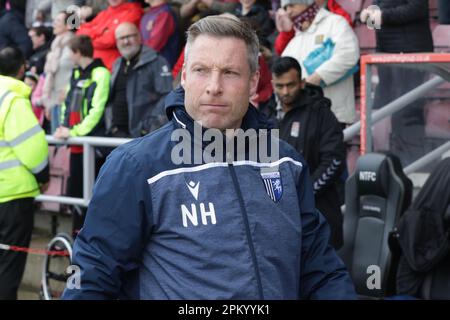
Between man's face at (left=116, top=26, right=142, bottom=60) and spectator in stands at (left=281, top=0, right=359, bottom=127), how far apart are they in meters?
1.63

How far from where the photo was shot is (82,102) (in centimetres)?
909

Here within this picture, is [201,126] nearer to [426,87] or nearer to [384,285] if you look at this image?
[384,285]

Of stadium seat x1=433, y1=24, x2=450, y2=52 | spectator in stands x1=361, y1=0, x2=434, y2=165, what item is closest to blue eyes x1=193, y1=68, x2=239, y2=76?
spectator in stands x1=361, y1=0, x2=434, y2=165

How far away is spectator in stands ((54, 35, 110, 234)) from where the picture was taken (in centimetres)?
891

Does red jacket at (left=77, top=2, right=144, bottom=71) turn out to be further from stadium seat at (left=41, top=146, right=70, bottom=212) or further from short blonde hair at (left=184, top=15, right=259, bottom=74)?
short blonde hair at (left=184, top=15, right=259, bottom=74)

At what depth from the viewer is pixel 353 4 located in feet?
27.7

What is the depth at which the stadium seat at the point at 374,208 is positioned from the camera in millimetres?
6414

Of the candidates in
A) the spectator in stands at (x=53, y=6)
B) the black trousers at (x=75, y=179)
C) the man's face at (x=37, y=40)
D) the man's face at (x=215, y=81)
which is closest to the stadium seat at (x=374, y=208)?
the black trousers at (x=75, y=179)

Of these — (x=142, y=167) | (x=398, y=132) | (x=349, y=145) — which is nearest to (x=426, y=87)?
(x=398, y=132)

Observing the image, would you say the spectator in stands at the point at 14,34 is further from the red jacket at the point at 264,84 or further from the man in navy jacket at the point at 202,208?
the man in navy jacket at the point at 202,208

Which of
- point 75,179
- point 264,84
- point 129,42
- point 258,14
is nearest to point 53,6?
point 129,42

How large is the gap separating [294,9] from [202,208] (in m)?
5.60

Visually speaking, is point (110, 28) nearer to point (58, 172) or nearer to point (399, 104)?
point (58, 172)
